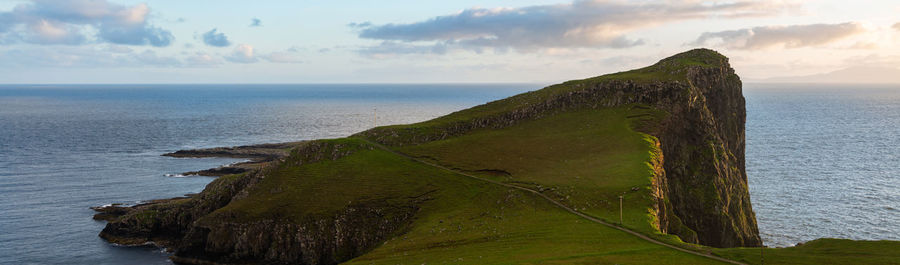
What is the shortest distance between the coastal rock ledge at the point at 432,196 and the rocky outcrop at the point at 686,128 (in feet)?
0.57

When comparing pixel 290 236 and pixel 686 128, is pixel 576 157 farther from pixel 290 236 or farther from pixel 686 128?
pixel 290 236

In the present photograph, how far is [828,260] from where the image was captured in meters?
47.0

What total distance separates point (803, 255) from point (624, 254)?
45.1 feet

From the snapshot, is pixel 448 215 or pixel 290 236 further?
pixel 290 236

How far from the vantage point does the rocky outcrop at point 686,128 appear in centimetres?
8156

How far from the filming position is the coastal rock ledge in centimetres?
7512

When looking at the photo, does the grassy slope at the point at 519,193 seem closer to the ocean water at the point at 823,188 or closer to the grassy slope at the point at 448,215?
the grassy slope at the point at 448,215

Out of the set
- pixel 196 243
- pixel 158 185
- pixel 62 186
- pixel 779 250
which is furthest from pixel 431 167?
pixel 62 186

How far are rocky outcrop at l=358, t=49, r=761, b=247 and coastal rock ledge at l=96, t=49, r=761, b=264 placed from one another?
0.17 meters

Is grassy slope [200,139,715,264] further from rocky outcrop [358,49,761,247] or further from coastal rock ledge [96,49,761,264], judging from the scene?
rocky outcrop [358,49,761,247]

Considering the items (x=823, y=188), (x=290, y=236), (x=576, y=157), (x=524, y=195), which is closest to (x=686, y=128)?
(x=576, y=157)

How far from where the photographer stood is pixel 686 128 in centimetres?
9256

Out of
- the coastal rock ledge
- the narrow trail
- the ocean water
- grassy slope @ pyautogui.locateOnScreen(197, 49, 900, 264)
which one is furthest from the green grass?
the ocean water

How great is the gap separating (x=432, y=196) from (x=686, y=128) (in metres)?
41.0
